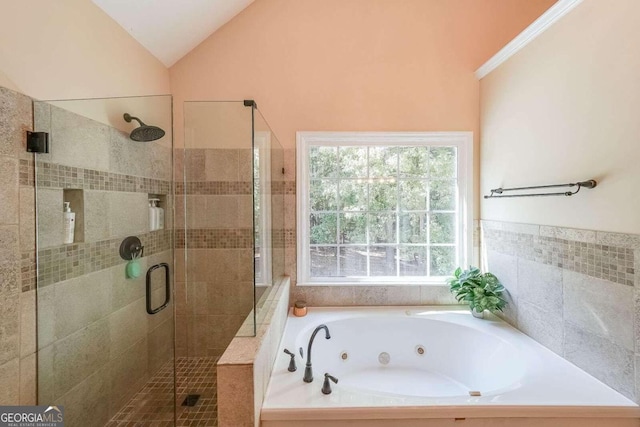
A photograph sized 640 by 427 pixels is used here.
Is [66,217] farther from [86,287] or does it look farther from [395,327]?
[395,327]

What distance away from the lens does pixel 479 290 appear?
1.95 metres

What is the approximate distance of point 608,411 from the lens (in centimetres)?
117

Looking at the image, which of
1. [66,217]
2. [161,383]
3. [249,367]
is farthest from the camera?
[161,383]

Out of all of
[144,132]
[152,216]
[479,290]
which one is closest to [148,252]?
[152,216]

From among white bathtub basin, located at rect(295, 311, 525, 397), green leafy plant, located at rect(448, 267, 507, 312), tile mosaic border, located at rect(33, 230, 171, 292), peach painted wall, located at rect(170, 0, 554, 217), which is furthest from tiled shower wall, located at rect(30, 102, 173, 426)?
green leafy plant, located at rect(448, 267, 507, 312)

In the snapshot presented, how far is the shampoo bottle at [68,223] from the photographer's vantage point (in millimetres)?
1282

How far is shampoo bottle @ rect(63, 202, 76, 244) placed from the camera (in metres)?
1.28

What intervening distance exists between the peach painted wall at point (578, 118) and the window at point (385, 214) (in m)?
0.44

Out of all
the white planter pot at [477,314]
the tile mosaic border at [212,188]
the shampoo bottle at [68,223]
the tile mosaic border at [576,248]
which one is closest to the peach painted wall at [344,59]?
the tile mosaic border at [212,188]

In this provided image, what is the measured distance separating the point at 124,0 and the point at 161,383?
2250 mm

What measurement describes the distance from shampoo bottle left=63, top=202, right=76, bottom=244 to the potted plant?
2.40 m

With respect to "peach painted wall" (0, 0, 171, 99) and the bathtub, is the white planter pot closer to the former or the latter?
the bathtub

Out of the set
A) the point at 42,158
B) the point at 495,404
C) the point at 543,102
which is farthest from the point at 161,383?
the point at 543,102

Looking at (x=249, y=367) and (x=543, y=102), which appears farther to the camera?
(x=543, y=102)
